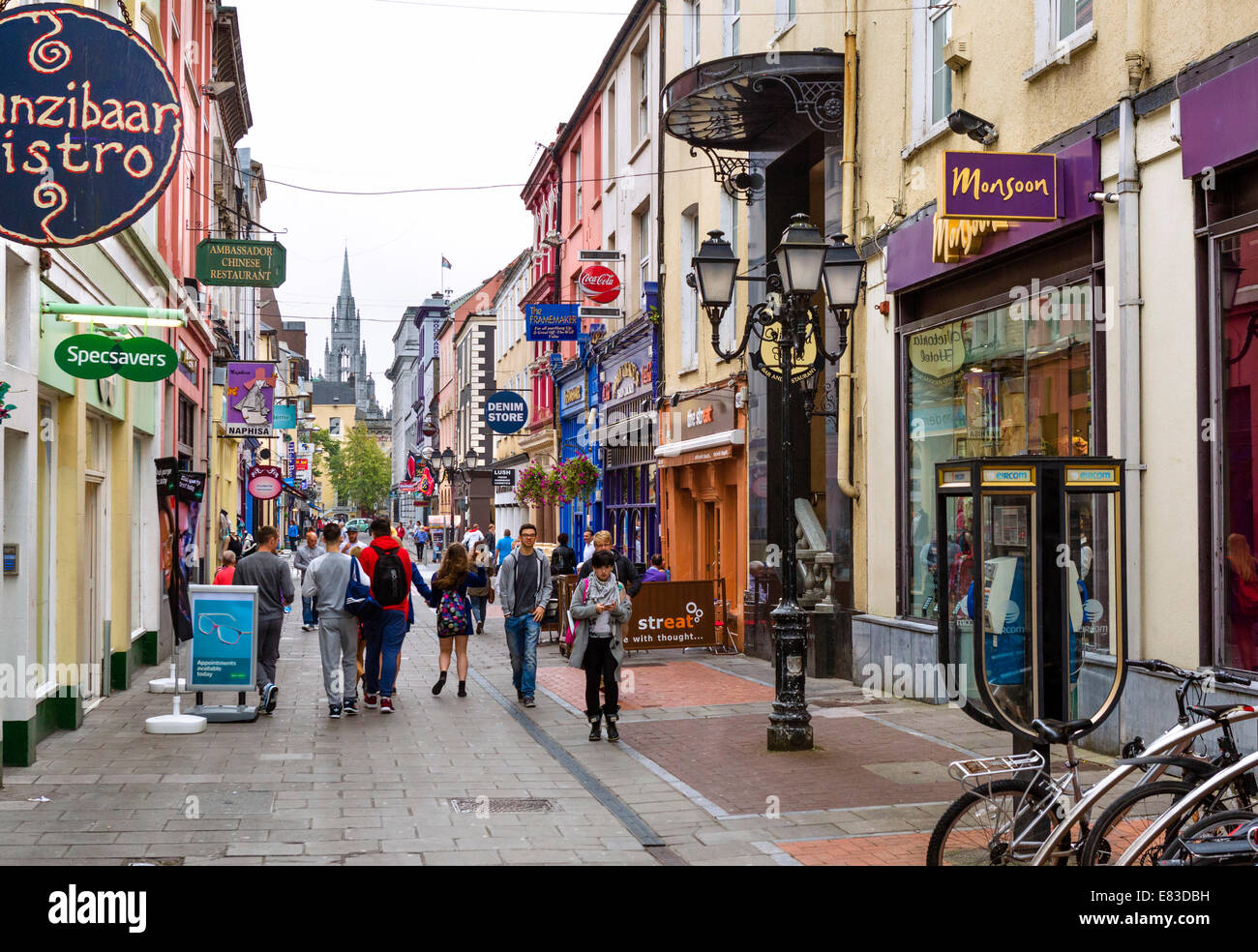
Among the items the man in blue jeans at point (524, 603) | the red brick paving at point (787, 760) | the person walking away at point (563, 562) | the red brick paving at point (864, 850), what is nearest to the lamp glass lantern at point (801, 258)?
the red brick paving at point (787, 760)

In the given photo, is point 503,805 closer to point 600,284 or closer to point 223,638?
point 223,638

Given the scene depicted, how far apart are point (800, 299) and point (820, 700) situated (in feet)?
14.9

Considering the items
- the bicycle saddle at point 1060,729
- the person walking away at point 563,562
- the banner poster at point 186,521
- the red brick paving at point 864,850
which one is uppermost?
the banner poster at point 186,521

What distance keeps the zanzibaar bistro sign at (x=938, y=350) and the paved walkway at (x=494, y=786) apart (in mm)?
3429

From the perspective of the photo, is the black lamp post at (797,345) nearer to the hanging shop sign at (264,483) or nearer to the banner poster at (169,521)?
the banner poster at (169,521)

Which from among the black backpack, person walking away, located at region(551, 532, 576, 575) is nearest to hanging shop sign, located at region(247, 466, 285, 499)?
person walking away, located at region(551, 532, 576, 575)

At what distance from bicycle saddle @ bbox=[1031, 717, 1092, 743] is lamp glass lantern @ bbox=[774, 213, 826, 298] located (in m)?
5.05

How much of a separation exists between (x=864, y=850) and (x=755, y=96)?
10.8 meters

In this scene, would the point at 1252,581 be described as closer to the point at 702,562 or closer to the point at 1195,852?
the point at 1195,852

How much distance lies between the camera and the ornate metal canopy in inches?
601

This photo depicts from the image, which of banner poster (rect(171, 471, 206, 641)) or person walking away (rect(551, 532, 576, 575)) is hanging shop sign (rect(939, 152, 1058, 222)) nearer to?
banner poster (rect(171, 471, 206, 641))

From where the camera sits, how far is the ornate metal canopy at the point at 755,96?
50.1ft

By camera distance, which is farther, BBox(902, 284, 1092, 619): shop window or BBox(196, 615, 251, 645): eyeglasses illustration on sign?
BBox(196, 615, 251, 645): eyeglasses illustration on sign

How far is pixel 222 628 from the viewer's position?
40.2 feet
